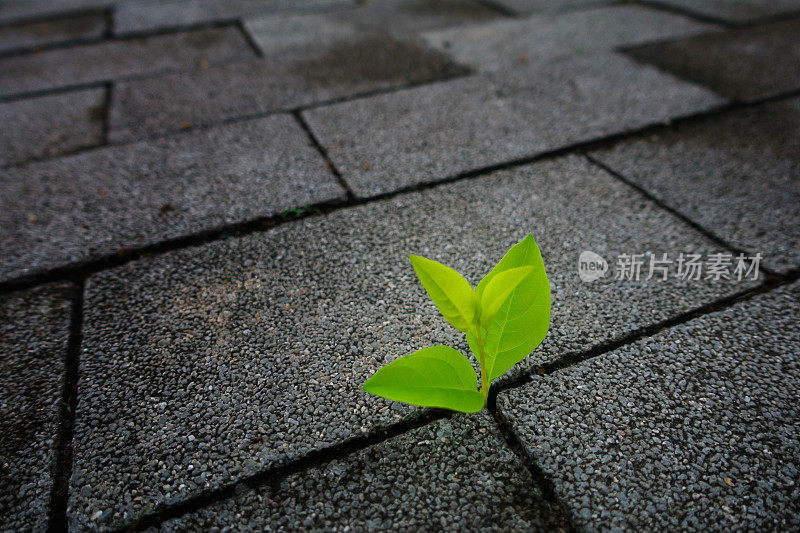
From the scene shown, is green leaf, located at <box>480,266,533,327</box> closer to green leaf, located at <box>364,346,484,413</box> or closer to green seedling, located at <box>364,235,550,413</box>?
green seedling, located at <box>364,235,550,413</box>

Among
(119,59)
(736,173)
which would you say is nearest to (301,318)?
(736,173)

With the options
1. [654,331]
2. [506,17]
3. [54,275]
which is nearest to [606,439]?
[654,331]

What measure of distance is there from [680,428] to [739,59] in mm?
2878

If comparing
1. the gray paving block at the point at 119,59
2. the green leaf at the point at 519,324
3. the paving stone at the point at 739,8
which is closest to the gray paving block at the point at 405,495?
the green leaf at the point at 519,324

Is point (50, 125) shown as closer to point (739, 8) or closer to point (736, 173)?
point (736, 173)

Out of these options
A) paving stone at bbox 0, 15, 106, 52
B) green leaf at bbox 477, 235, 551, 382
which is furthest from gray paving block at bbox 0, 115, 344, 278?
paving stone at bbox 0, 15, 106, 52

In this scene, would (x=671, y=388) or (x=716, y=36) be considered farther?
(x=716, y=36)

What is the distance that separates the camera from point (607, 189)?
6.66 ft

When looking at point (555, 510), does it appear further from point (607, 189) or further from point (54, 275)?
point (54, 275)

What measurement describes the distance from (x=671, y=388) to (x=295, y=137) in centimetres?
198

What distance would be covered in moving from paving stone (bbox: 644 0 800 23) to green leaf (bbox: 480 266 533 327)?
393 centimetres

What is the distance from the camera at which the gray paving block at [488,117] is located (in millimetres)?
2250

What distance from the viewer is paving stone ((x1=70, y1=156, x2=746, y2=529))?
1.20m

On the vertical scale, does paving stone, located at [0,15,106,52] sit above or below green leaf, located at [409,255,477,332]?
below
